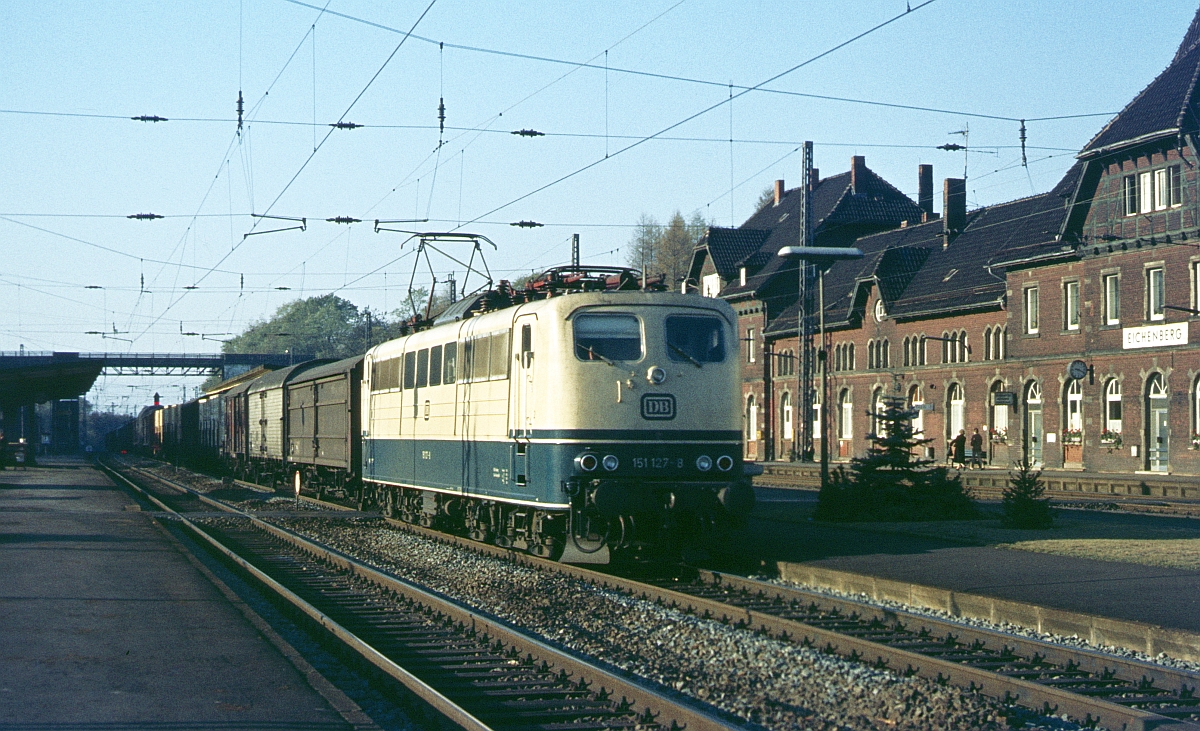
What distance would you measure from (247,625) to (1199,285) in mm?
35950

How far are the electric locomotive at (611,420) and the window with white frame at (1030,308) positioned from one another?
3452 cm

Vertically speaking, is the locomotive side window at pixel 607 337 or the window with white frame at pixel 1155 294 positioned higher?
the window with white frame at pixel 1155 294

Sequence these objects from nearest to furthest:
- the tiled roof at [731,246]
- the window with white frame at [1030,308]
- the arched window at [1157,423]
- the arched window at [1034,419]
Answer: the arched window at [1157,423] < the arched window at [1034,419] < the window with white frame at [1030,308] < the tiled roof at [731,246]

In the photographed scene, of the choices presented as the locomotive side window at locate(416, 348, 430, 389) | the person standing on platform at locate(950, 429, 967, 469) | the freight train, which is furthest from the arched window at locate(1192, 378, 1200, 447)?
the freight train

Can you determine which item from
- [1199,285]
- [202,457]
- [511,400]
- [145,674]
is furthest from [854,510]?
[202,457]

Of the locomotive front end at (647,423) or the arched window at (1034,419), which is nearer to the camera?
the locomotive front end at (647,423)

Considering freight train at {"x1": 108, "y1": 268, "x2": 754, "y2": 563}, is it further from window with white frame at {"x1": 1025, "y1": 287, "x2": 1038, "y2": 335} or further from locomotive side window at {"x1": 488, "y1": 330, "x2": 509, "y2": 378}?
window with white frame at {"x1": 1025, "y1": 287, "x2": 1038, "y2": 335}

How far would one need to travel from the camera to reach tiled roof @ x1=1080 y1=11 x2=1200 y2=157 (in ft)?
132

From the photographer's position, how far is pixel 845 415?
60.6 m

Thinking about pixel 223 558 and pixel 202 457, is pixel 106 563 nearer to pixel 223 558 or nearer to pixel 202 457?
pixel 223 558

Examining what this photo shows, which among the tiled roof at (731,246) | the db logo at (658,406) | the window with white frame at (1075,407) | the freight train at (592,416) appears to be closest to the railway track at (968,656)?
the freight train at (592,416)

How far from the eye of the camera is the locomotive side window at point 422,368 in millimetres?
20438

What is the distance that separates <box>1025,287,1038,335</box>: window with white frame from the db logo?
35830 mm

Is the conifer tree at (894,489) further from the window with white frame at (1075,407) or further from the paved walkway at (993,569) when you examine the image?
the window with white frame at (1075,407)
